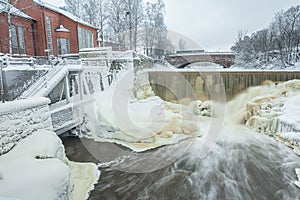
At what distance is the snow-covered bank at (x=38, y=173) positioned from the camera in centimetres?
342

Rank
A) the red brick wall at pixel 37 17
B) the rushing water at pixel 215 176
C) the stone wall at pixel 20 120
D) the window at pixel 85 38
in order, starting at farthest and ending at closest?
the window at pixel 85 38 < the red brick wall at pixel 37 17 < the rushing water at pixel 215 176 < the stone wall at pixel 20 120

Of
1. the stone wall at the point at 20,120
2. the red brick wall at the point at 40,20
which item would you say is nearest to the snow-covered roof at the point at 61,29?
the red brick wall at the point at 40,20

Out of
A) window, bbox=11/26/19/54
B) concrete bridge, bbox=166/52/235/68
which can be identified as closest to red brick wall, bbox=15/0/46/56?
window, bbox=11/26/19/54

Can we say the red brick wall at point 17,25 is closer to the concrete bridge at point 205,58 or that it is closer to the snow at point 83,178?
the snow at point 83,178

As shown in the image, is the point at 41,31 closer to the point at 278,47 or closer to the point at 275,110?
the point at 275,110

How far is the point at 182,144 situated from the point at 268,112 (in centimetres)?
514

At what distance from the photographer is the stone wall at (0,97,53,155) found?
498 centimetres

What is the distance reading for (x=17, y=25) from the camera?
45.2ft

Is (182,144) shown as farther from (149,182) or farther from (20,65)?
(20,65)

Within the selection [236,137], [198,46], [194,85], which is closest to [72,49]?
[194,85]

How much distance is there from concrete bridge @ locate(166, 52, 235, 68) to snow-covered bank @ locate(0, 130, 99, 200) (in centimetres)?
2055

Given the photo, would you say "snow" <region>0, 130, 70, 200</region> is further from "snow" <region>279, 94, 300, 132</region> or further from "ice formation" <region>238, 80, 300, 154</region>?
"snow" <region>279, 94, 300, 132</region>

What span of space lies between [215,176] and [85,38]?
1794 centimetres

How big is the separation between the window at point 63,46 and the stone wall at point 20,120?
39.7ft
